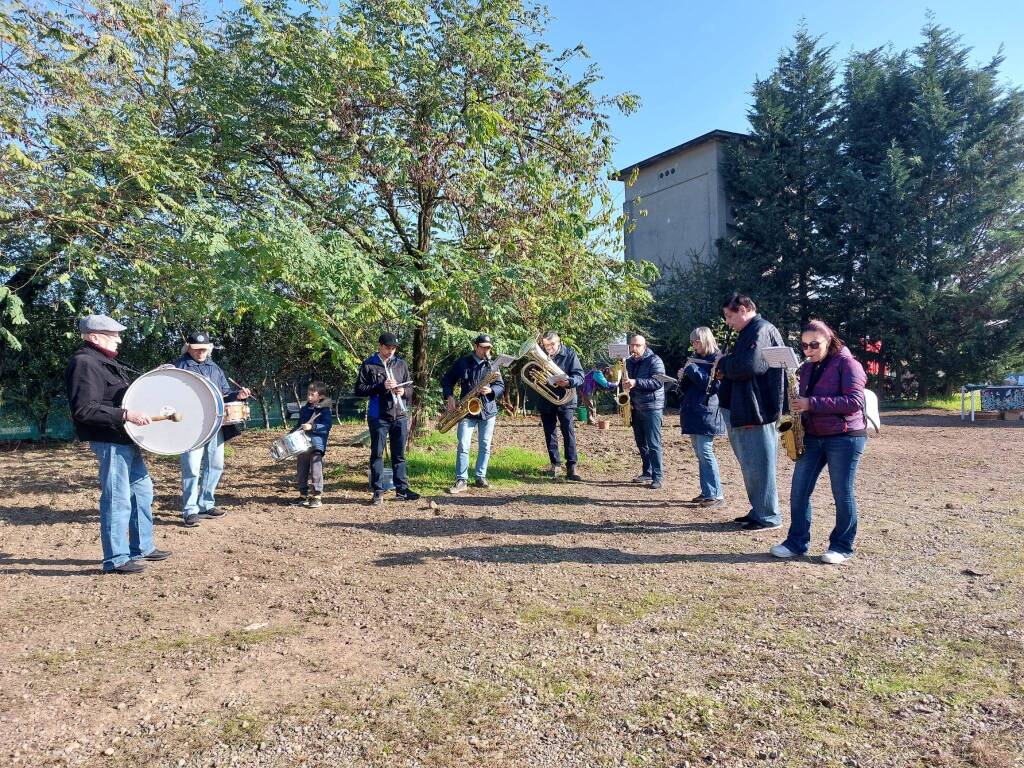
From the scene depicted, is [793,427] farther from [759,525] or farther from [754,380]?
[759,525]

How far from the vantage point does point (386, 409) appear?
6.87 meters

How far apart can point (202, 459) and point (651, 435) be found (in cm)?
490

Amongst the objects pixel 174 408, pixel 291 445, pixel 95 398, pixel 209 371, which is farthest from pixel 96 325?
pixel 291 445

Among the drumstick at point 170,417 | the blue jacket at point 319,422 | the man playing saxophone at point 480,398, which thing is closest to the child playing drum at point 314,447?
the blue jacket at point 319,422

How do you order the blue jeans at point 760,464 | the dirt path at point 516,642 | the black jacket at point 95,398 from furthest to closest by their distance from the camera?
the blue jeans at point 760,464 → the black jacket at point 95,398 → the dirt path at point 516,642

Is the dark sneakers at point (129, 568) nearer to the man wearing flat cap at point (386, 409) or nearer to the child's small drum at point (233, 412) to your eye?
the child's small drum at point (233, 412)

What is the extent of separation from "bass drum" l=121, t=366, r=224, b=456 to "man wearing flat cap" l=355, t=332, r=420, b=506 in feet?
5.97

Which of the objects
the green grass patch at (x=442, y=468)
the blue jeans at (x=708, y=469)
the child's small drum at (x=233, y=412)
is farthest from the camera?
the green grass patch at (x=442, y=468)

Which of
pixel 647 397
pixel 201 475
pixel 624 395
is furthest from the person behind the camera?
pixel 624 395

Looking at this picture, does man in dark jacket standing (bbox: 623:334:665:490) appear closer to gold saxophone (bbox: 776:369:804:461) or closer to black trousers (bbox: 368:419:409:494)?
gold saxophone (bbox: 776:369:804:461)

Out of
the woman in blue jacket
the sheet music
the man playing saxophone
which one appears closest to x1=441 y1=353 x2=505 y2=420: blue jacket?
the man playing saxophone

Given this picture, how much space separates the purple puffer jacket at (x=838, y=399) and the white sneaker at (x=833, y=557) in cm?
86

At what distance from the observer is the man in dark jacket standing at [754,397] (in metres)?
5.22

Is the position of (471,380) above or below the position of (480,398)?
above
